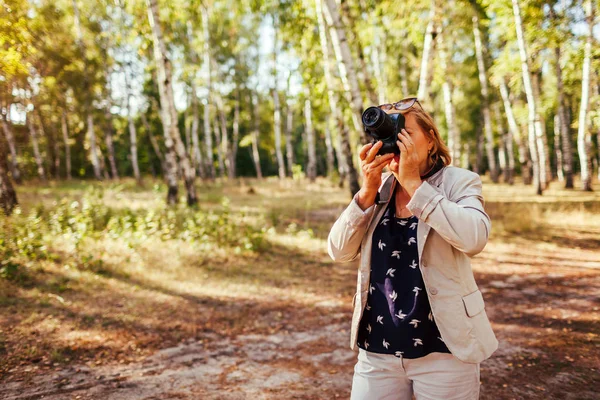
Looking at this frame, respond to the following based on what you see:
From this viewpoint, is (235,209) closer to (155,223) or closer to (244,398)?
(155,223)

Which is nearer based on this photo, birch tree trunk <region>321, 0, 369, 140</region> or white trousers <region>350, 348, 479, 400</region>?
white trousers <region>350, 348, 479, 400</region>

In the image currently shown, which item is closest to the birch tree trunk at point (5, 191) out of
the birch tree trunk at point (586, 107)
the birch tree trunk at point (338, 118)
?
the birch tree trunk at point (338, 118)

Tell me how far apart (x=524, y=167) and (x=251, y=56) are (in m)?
18.4

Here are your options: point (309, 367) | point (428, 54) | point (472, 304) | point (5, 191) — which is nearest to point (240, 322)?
point (309, 367)

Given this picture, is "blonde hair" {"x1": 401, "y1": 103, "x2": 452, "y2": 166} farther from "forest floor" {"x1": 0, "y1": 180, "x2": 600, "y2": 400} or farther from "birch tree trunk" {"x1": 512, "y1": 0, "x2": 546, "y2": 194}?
"birch tree trunk" {"x1": 512, "y1": 0, "x2": 546, "y2": 194}

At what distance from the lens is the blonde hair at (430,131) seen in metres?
1.74

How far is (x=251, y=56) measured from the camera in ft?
87.9

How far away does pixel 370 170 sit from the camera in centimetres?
173

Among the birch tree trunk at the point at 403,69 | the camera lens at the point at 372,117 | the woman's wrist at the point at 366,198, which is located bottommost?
the woman's wrist at the point at 366,198

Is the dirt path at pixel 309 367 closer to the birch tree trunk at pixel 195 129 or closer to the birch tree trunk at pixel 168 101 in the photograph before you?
the birch tree trunk at pixel 168 101

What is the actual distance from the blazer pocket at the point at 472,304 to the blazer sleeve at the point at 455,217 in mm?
212

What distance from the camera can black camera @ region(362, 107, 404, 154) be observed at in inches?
64.2

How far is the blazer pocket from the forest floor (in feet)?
6.71

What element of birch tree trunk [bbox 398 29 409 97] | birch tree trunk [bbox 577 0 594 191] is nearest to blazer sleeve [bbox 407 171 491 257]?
birch tree trunk [bbox 577 0 594 191]
